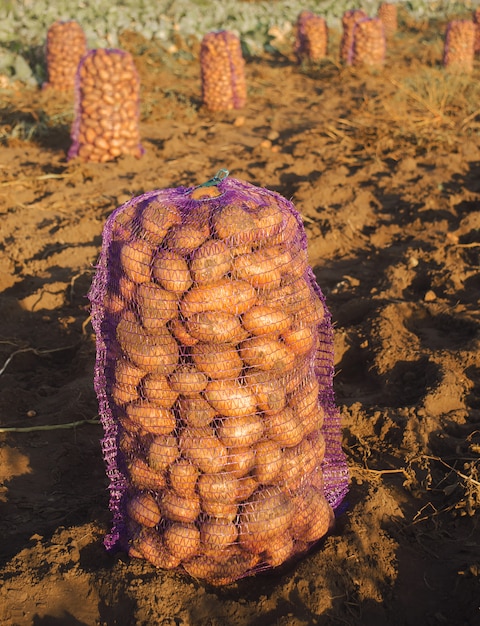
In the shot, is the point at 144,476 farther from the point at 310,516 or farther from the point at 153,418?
the point at 310,516

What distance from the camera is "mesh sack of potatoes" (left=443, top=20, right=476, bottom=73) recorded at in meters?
12.9

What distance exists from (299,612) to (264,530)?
0.32 meters

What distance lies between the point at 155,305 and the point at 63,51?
9.76 meters

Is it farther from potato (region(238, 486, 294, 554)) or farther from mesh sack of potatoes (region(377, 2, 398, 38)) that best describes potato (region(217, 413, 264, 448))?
mesh sack of potatoes (region(377, 2, 398, 38))

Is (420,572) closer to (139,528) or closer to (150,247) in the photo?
(139,528)

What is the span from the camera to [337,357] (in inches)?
166

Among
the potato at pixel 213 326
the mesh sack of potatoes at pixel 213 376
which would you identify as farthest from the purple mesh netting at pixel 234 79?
the potato at pixel 213 326

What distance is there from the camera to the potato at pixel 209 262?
2.30 m

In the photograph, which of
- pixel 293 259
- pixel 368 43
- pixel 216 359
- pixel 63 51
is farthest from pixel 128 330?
pixel 368 43

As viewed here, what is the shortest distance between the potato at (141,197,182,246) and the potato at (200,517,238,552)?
108 cm

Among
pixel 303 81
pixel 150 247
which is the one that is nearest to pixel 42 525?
pixel 150 247

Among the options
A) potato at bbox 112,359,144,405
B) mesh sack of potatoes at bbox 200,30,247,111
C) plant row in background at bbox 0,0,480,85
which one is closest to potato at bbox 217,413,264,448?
potato at bbox 112,359,144,405

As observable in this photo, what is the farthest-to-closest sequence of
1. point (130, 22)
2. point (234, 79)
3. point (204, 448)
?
point (130, 22) → point (234, 79) → point (204, 448)

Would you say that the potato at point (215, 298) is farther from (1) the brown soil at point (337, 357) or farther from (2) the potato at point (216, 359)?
(1) the brown soil at point (337, 357)
